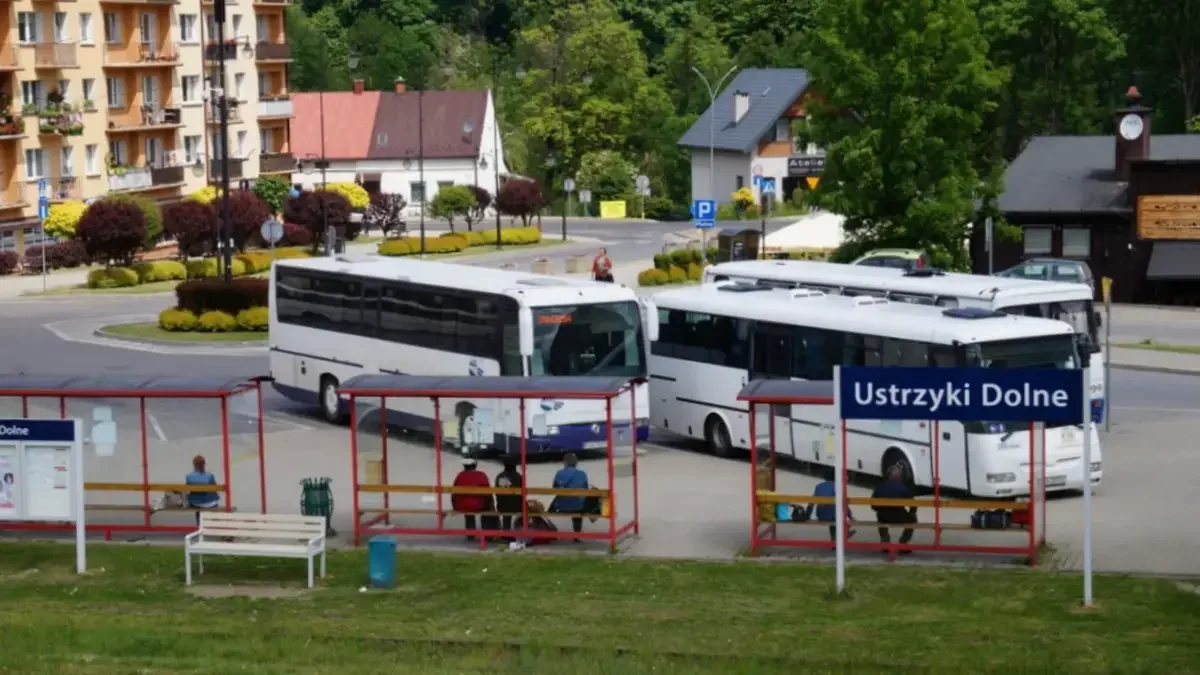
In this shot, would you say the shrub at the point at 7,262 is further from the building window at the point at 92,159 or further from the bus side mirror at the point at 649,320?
A: the bus side mirror at the point at 649,320

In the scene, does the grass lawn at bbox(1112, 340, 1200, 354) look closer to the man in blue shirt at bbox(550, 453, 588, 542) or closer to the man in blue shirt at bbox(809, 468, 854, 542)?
the man in blue shirt at bbox(809, 468, 854, 542)

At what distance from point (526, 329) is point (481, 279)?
2.24 m

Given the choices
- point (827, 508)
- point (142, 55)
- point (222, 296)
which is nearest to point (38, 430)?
point (827, 508)

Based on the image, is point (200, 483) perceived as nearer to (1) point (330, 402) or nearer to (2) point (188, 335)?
(1) point (330, 402)

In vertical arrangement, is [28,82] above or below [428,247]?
above

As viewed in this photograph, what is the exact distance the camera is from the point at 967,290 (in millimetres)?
31281

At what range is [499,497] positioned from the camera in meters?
24.4

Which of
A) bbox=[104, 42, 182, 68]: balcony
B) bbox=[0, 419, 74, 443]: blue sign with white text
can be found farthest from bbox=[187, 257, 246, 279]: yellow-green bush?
bbox=[0, 419, 74, 443]: blue sign with white text

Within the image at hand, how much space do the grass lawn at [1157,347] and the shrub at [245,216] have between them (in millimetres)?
36340

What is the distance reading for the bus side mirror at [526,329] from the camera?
3106 centimetres

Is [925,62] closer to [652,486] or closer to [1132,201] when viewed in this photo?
[1132,201]

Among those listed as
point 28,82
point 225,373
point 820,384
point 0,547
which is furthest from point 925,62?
point 28,82

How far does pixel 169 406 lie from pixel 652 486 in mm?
7244

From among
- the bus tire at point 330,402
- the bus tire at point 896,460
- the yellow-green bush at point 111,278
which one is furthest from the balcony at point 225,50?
the bus tire at point 896,460
